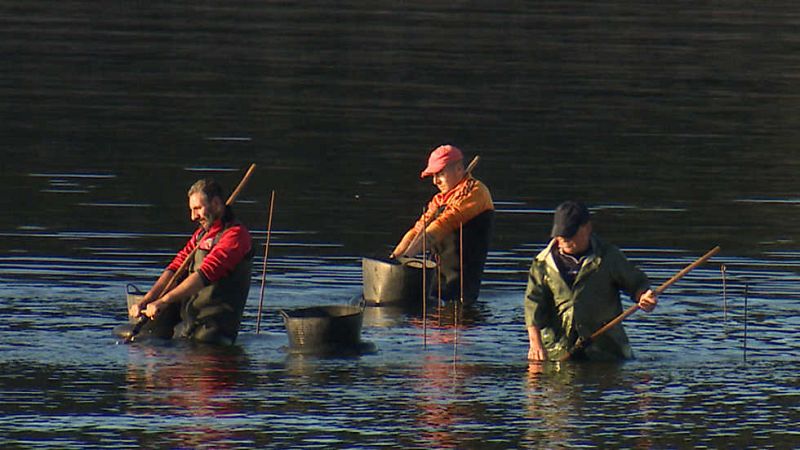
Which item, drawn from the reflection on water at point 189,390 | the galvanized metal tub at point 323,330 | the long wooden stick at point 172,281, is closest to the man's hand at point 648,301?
the galvanized metal tub at point 323,330

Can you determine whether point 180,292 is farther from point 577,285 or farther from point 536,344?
point 577,285

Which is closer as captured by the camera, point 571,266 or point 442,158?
point 571,266

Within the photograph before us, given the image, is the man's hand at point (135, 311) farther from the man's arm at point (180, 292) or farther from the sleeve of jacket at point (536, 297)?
the sleeve of jacket at point (536, 297)

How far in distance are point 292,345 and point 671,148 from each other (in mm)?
A: 16333

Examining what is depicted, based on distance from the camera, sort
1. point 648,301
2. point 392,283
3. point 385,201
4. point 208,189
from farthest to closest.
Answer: point 385,201, point 392,283, point 208,189, point 648,301

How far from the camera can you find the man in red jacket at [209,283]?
Result: 1781 centimetres

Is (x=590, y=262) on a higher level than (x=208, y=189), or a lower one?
lower

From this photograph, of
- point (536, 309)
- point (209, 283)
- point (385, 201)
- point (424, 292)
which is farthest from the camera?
point (385, 201)

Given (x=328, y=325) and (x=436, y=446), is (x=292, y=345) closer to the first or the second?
(x=328, y=325)

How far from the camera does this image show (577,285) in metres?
16.8

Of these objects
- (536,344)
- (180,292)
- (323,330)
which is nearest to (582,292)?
(536,344)

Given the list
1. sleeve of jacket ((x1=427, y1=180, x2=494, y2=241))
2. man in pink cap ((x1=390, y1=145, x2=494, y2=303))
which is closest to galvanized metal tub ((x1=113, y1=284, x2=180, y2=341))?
man in pink cap ((x1=390, y1=145, x2=494, y2=303))

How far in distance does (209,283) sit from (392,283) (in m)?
3.09

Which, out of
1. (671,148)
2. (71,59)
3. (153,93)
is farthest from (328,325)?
(71,59)
